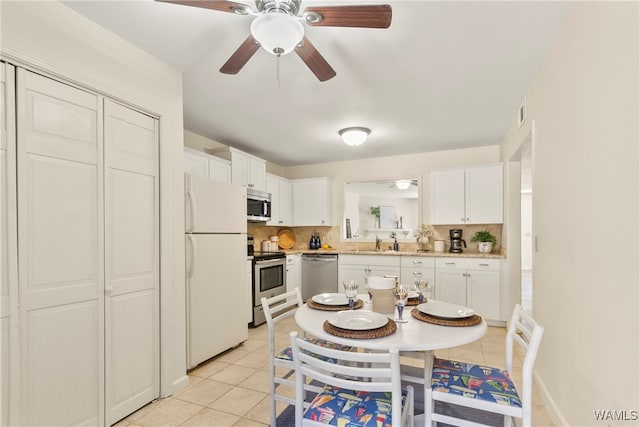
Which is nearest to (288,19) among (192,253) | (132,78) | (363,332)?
(132,78)

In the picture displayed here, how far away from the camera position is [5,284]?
5.08 feet

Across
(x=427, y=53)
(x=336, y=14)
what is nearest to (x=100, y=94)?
(x=336, y=14)

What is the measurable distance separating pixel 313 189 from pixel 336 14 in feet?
13.4

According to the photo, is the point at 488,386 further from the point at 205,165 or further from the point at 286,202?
the point at 286,202

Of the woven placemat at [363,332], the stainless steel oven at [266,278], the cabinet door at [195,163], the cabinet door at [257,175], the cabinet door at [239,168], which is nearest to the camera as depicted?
the woven placemat at [363,332]

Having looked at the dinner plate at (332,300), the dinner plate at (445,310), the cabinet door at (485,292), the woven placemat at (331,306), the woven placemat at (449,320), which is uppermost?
the dinner plate at (445,310)

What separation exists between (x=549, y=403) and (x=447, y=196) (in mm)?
2903

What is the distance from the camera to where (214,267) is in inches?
118

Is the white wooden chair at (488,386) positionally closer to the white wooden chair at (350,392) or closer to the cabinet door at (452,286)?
the white wooden chair at (350,392)

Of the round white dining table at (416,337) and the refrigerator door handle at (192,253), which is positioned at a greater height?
the refrigerator door handle at (192,253)

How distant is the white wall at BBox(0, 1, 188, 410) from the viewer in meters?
1.64

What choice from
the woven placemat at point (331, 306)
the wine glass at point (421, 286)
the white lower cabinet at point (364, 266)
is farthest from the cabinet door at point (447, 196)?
the woven placemat at point (331, 306)

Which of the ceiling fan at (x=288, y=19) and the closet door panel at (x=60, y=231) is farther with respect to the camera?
the closet door panel at (x=60, y=231)

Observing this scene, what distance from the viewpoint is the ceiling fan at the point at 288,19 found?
4.72 ft
